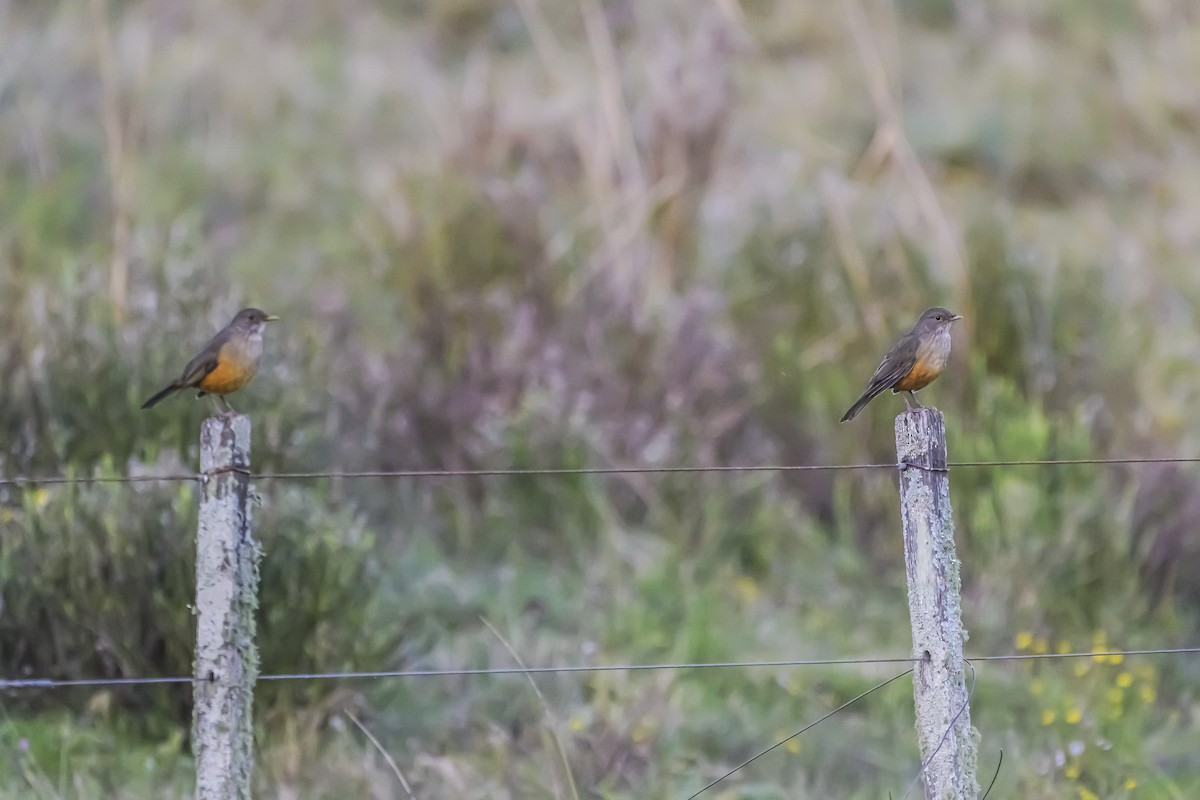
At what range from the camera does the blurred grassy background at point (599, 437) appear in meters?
6.57

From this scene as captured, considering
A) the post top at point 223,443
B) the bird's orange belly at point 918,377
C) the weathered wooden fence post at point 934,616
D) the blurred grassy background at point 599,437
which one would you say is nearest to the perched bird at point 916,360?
the bird's orange belly at point 918,377

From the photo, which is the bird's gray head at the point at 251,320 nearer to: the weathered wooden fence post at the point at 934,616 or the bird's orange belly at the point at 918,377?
the bird's orange belly at the point at 918,377

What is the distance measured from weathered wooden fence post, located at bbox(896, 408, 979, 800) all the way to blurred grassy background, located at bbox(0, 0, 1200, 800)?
1665mm

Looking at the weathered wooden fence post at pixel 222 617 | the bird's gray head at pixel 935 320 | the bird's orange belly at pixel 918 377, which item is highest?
the bird's gray head at pixel 935 320

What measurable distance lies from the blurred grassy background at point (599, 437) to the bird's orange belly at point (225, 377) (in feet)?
4.74

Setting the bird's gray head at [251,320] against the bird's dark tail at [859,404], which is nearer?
the bird's dark tail at [859,404]

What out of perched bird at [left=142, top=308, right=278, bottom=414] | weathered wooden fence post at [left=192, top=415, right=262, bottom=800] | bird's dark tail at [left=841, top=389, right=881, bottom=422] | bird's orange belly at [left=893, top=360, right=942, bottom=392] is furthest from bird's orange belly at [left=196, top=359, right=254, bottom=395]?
bird's orange belly at [left=893, top=360, right=942, bottom=392]

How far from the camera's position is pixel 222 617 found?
3.90 metres

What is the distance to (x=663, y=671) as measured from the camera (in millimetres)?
6934

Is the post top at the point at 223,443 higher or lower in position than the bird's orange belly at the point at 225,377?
lower

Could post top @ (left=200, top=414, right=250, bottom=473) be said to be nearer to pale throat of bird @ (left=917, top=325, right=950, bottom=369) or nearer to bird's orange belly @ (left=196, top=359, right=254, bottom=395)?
bird's orange belly @ (left=196, top=359, right=254, bottom=395)

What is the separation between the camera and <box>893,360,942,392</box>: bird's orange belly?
524 cm

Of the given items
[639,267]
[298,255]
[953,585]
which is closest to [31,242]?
[298,255]

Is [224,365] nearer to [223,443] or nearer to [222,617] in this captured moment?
[223,443]
